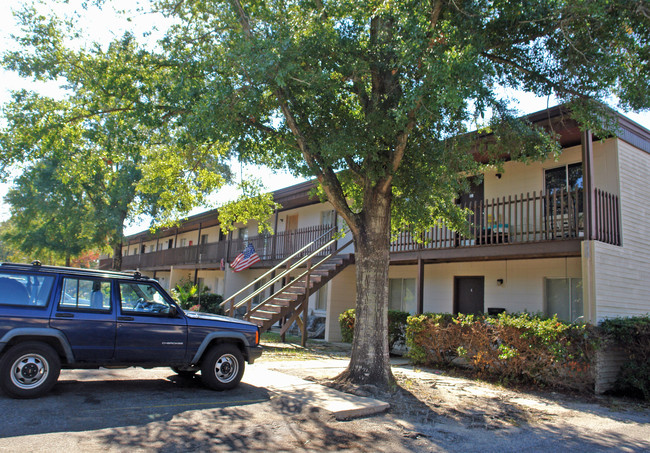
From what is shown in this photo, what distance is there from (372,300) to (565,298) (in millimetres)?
6440

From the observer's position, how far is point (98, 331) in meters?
6.78

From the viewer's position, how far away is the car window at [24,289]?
6395 mm

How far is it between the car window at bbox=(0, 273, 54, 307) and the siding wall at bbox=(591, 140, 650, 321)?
→ 9.78m

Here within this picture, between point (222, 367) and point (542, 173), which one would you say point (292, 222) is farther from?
point (222, 367)

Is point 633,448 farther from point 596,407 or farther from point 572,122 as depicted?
point 572,122

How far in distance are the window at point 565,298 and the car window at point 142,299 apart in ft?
31.6

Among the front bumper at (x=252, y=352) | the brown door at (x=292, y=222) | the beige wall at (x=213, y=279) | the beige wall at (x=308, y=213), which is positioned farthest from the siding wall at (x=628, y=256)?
the beige wall at (x=213, y=279)

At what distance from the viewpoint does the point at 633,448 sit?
19.5ft

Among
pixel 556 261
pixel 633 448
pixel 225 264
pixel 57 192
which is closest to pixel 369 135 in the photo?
pixel 633 448

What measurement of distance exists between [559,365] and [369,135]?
18.0 ft

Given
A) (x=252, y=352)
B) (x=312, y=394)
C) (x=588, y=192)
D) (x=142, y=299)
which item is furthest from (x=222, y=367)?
(x=588, y=192)

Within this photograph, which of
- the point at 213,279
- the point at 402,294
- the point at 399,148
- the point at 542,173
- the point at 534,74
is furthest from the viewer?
the point at 213,279

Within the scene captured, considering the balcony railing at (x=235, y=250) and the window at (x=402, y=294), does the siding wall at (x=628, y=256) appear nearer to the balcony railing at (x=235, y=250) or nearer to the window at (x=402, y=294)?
the window at (x=402, y=294)

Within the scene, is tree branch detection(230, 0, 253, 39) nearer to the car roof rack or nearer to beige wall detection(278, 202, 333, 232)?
the car roof rack
